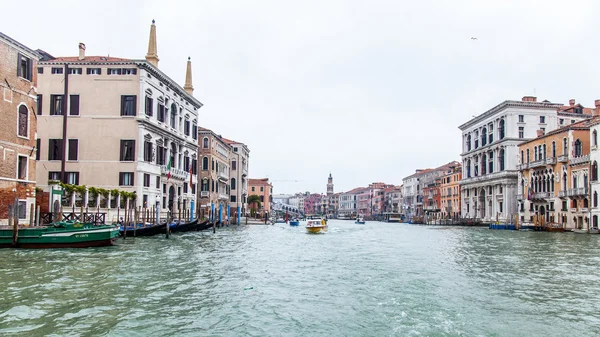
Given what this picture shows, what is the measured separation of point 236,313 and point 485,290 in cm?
559

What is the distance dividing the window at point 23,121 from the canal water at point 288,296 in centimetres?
621

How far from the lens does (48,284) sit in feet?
34.0

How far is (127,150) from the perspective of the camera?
97.0 ft

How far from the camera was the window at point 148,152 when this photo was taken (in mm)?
30516

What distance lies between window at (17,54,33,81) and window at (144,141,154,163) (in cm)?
1000

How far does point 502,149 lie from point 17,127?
49.9m

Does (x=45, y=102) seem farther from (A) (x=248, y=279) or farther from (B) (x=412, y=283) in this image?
(B) (x=412, y=283)

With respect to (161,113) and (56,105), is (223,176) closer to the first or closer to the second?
(161,113)

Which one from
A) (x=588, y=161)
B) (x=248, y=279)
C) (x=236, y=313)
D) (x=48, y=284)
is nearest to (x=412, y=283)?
(x=248, y=279)

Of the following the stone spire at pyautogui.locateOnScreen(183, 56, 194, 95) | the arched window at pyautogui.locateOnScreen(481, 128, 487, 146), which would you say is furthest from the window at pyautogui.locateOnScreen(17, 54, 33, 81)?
the arched window at pyautogui.locateOnScreen(481, 128, 487, 146)

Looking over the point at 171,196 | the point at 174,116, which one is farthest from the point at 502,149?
the point at 171,196

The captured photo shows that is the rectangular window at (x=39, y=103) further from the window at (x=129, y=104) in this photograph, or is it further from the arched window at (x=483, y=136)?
the arched window at (x=483, y=136)

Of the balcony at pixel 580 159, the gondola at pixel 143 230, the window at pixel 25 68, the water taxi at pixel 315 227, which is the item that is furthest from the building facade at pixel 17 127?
the balcony at pixel 580 159

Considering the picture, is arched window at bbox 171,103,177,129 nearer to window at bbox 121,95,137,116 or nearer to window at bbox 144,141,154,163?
window at bbox 144,141,154,163
